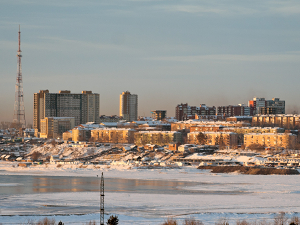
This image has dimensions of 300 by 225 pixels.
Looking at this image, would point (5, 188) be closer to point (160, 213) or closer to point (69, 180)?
point (69, 180)

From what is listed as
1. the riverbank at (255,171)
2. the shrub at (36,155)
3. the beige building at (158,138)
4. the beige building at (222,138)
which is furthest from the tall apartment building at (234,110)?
the riverbank at (255,171)

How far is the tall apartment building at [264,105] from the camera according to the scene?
153212 mm

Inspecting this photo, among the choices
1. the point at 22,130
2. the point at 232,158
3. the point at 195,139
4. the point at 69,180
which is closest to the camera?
the point at 69,180

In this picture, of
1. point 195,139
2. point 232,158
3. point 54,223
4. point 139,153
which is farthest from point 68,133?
point 54,223

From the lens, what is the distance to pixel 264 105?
533ft

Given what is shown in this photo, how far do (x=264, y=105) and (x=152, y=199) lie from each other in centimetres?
13395

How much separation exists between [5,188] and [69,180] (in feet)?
27.2

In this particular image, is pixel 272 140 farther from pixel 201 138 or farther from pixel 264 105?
pixel 264 105

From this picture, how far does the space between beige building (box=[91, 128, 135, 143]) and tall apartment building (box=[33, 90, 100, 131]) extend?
138 ft

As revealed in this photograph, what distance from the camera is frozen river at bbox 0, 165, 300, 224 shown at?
87.9ft

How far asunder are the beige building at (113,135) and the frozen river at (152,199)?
66.8 m

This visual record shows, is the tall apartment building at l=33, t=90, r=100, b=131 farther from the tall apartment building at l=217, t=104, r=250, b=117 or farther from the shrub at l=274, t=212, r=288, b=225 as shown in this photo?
the shrub at l=274, t=212, r=288, b=225

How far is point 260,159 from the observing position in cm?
7081

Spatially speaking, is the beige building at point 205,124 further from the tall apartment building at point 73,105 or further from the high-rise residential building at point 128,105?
the high-rise residential building at point 128,105
